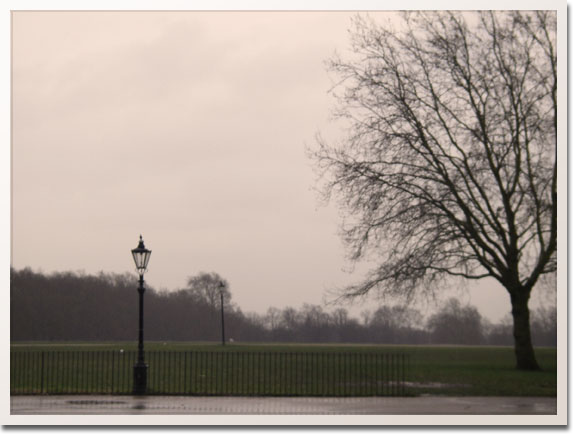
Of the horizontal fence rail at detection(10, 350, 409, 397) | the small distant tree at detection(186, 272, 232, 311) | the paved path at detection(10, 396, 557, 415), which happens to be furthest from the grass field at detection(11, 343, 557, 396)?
the small distant tree at detection(186, 272, 232, 311)

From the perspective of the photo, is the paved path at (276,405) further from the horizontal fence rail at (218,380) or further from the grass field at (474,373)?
the grass field at (474,373)

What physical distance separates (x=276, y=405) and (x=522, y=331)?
15272mm

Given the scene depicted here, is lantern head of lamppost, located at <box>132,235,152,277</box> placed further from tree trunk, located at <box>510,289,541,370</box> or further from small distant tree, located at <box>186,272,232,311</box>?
small distant tree, located at <box>186,272,232,311</box>

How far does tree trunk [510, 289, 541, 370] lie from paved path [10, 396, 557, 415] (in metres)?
9.80

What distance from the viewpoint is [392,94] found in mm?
32281

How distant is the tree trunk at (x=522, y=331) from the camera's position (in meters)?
31.2

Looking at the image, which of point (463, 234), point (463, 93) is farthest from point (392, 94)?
point (463, 234)

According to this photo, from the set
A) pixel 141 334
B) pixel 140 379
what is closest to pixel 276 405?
pixel 140 379

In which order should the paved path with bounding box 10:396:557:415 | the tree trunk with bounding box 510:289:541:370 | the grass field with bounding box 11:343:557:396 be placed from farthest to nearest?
the tree trunk with bounding box 510:289:541:370 < the grass field with bounding box 11:343:557:396 < the paved path with bounding box 10:396:557:415

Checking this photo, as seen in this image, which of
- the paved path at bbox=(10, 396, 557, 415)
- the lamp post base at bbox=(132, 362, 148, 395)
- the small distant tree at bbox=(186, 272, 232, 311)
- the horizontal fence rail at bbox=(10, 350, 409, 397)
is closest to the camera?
the paved path at bbox=(10, 396, 557, 415)

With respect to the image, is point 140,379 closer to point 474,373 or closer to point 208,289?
point 474,373

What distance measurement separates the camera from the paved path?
59.1ft

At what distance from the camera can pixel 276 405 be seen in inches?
762
